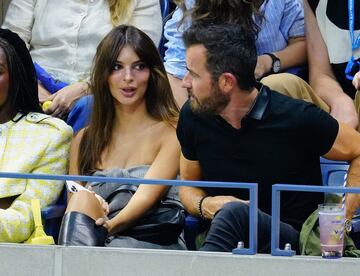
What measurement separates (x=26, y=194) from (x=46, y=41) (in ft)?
4.74

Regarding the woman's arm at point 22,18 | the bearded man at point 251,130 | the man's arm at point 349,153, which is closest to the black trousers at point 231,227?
the bearded man at point 251,130

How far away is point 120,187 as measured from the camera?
6051 millimetres

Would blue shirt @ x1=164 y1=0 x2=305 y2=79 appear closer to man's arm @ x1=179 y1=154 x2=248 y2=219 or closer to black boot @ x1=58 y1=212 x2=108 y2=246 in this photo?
man's arm @ x1=179 y1=154 x2=248 y2=219

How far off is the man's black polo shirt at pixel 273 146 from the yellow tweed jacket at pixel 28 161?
818 millimetres

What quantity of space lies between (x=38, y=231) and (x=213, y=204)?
30.7 inches

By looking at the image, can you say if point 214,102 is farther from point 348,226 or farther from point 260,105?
Answer: point 348,226

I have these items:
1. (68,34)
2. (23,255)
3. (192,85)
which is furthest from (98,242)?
(68,34)

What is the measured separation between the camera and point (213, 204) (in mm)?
5672

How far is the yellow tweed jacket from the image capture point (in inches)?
232

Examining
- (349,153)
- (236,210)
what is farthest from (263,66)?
→ (236,210)

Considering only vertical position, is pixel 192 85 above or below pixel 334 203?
above

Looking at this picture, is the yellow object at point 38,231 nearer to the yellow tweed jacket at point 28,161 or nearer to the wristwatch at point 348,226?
the yellow tweed jacket at point 28,161

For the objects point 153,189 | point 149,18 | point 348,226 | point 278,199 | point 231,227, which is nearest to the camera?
point 278,199

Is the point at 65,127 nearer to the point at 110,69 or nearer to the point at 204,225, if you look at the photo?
the point at 110,69
